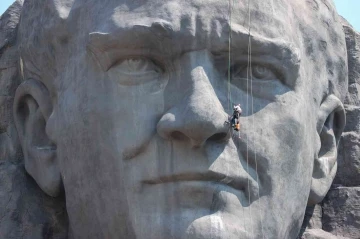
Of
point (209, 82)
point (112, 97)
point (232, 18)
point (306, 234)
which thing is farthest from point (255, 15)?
point (306, 234)

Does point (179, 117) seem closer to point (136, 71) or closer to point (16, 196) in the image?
point (136, 71)

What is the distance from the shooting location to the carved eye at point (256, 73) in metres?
4.61

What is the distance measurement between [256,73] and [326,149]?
0.70 m

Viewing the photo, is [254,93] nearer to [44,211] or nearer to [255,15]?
[255,15]

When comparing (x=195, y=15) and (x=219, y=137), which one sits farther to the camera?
(x=195, y=15)

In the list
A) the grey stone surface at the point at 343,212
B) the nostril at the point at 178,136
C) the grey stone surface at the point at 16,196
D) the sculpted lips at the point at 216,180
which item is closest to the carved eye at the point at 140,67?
the nostril at the point at 178,136

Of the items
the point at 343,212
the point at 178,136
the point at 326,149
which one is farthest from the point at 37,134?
the point at 343,212

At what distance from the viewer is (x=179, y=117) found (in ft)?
14.3

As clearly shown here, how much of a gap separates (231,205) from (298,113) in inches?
24.0

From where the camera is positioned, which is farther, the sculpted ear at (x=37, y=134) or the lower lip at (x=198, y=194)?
the sculpted ear at (x=37, y=134)

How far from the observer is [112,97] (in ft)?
Result: 15.0

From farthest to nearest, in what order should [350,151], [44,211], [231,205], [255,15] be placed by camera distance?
[350,151] < [44,211] < [255,15] < [231,205]

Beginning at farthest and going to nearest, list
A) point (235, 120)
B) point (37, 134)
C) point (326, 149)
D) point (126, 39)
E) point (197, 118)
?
1. point (326, 149)
2. point (37, 134)
3. point (126, 39)
4. point (235, 120)
5. point (197, 118)

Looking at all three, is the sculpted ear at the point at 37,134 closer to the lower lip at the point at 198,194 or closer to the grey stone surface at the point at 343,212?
the lower lip at the point at 198,194
